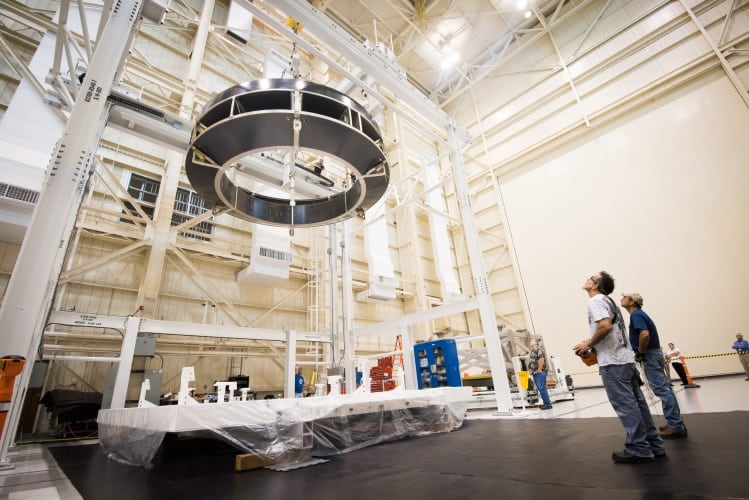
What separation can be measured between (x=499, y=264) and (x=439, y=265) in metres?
3.62

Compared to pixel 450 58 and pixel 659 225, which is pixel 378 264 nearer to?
pixel 659 225

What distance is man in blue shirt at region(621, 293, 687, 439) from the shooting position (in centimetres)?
371

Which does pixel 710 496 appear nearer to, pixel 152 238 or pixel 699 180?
pixel 152 238

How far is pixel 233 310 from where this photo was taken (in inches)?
462

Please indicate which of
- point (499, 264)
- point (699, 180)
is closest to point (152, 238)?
point (499, 264)

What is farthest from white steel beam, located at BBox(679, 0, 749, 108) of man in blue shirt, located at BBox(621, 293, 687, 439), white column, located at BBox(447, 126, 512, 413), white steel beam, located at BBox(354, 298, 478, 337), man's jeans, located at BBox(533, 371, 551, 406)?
man in blue shirt, located at BBox(621, 293, 687, 439)

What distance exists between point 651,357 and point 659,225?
474 inches

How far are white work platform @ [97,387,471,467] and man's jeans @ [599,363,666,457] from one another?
286 cm

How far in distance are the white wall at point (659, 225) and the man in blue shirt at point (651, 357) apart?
439 inches

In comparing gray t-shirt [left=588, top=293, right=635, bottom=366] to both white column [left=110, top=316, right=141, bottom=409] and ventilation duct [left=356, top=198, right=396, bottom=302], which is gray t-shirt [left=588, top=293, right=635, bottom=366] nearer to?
white column [left=110, top=316, right=141, bottom=409]

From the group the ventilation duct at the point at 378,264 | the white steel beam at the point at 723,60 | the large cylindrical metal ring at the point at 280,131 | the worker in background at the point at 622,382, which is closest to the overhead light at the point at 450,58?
the ventilation duct at the point at 378,264

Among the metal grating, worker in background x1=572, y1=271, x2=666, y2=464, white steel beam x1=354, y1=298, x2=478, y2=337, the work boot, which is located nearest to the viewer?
worker in background x1=572, y1=271, x2=666, y2=464

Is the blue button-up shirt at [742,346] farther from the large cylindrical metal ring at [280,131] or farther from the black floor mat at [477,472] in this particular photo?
the large cylindrical metal ring at [280,131]

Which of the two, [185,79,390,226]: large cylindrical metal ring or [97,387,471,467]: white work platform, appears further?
[185,79,390,226]: large cylindrical metal ring
